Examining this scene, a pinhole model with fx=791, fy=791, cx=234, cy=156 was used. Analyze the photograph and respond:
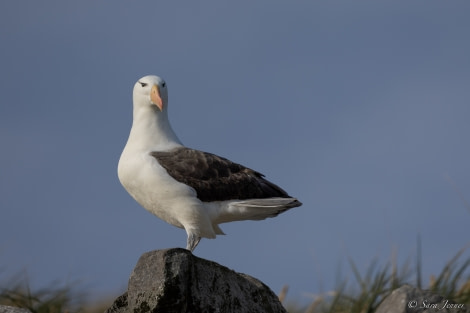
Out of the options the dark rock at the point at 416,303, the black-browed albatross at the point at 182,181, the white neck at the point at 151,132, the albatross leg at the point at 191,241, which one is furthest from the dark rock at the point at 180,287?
the white neck at the point at 151,132

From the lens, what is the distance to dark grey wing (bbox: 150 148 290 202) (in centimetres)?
1128

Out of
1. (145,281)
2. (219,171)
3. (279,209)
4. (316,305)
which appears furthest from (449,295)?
(145,281)

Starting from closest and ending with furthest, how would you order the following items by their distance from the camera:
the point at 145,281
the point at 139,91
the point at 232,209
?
the point at 145,281
the point at 232,209
the point at 139,91

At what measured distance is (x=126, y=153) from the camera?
11.7 meters

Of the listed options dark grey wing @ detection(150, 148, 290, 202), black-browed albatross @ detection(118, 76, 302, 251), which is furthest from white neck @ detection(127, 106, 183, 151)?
dark grey wing @ detection(150, 148, 290, 202)

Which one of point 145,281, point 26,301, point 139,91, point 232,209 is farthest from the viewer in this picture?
point 26,301

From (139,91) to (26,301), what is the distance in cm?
412

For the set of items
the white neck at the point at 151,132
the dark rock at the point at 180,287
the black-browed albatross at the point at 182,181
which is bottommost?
the dark rock at the point at 180,287

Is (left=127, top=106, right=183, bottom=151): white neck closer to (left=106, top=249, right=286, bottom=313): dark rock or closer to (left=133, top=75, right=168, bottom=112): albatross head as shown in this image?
(left=133, top=75, right=168, bottom=112): albatross head

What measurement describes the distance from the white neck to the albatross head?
0.36 ft

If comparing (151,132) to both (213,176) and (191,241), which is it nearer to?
(213,176)

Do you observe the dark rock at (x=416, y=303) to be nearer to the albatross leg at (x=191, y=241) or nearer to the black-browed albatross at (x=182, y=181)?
the black-browed albatross at (x=182, y=181)

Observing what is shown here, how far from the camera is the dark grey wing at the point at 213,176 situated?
11.3 m

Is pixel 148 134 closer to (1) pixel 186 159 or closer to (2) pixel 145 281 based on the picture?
(1) pixel 186 159
